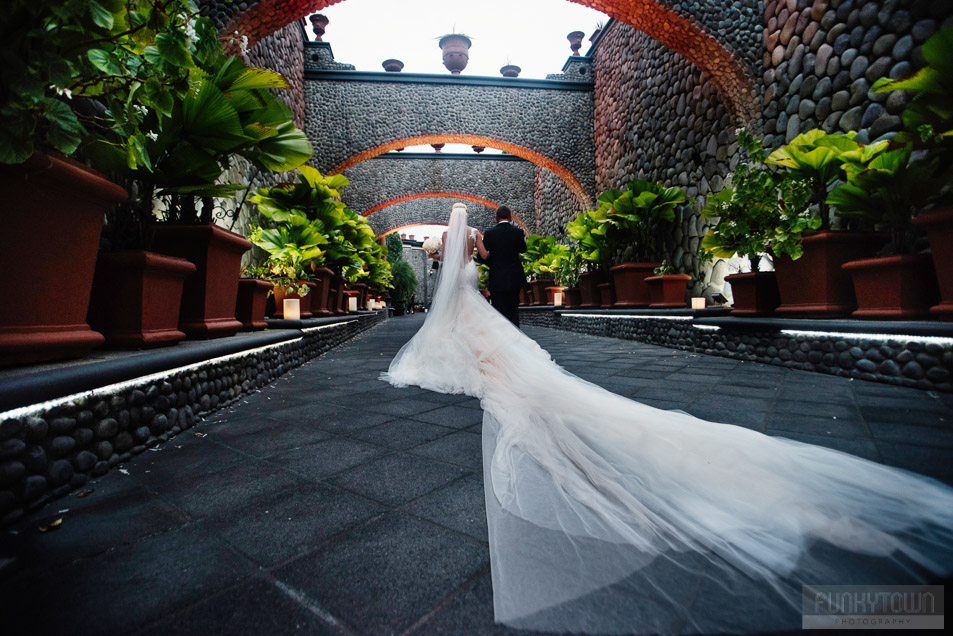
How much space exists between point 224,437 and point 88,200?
869mm

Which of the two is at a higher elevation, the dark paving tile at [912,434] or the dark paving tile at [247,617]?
the dark paving tile at [912,434]

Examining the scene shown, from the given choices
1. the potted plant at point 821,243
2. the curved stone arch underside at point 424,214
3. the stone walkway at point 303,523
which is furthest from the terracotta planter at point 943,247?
the curved stone arch underside at point 424,214

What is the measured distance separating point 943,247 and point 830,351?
2.69 feet

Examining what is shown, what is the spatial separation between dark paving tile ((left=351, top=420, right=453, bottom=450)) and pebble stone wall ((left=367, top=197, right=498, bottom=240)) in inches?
548

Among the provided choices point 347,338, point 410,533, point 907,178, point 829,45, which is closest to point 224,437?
point 410,533

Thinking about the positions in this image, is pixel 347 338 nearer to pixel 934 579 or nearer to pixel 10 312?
pixel 10 312

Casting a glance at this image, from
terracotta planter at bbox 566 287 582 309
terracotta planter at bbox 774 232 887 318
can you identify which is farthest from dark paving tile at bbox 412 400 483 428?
terracotta planter at bbox 566 287 582 309

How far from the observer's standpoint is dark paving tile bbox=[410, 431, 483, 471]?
1.32 metres

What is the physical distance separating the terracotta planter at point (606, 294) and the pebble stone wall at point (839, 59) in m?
2.61

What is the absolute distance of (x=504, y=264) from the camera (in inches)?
140

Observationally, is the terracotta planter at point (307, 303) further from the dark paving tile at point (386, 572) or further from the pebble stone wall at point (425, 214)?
the pebble stone wall at point (425, 214)

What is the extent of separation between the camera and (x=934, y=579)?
2.31 ft

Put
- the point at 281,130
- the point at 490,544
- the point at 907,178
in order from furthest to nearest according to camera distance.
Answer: the point at 907,178 → the point at 281,130 → the point at 490,544

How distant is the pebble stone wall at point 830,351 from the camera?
2.08 meters
